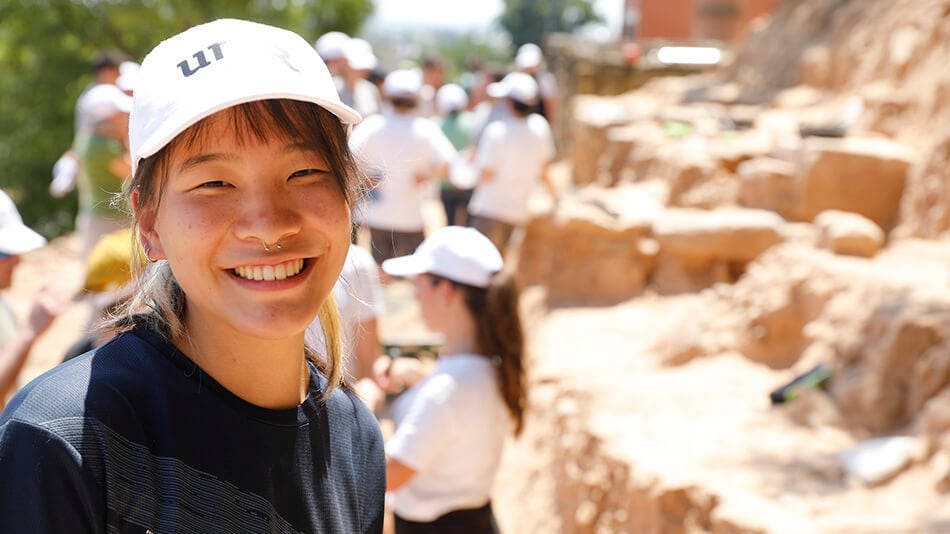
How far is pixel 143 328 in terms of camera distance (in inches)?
54.1

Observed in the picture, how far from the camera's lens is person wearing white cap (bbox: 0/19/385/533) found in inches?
46.4

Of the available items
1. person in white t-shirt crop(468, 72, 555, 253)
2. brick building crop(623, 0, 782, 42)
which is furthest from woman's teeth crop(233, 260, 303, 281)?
brick building crop(623, 0, 782, 42)

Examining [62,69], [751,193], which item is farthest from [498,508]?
[62,69]

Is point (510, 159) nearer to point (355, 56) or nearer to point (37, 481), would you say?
point (355, 56)

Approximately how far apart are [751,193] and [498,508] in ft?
12.4

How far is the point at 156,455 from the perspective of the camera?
1242mm

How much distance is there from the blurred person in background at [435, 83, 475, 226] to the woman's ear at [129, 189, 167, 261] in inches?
273

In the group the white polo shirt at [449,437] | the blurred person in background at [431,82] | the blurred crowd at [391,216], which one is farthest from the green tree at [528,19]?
the white polo shirt at [449,437]

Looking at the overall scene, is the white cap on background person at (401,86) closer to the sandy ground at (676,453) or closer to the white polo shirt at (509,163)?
the white polo shirt at (509,163)

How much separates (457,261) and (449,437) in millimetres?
555

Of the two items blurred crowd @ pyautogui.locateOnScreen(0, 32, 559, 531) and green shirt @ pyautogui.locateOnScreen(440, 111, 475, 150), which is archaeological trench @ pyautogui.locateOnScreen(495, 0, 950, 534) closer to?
blurred crowd @ pyautogui.locateOnScreen(0, 32, 559, 531)

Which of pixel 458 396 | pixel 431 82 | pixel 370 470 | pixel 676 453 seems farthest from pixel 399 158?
pixel 431 82

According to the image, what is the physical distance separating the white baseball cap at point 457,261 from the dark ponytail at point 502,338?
0.04 metres

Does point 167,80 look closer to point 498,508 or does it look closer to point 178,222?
point 178,222
